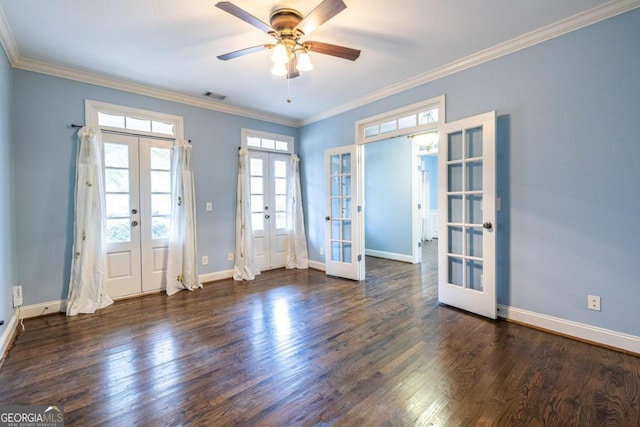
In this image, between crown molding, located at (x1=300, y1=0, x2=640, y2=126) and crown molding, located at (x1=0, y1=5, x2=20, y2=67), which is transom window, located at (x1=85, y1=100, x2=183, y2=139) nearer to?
crown molding, located at (x1=0, y1=5, x2=20, y2=67)

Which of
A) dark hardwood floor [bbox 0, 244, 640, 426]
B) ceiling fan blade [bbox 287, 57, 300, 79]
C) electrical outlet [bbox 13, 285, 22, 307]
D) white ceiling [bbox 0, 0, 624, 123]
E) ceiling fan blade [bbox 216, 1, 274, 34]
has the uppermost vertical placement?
Answer: white ceiling [bbox 0, 0, 624, 123]

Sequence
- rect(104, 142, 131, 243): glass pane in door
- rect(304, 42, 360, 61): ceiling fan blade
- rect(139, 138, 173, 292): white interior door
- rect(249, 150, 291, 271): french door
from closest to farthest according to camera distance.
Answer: rect(304, 42, 360, 61): ceiling fan blade
rect(104, 142, 131, 243): glass pane in door
rect(139, 138, 173, 292): white interior door
rect(249, 150, 291, 271): french door

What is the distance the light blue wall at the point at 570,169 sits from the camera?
228 centimetres

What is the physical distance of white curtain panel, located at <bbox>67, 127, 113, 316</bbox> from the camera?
3219 millimetres

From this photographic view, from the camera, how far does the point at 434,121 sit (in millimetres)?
3561

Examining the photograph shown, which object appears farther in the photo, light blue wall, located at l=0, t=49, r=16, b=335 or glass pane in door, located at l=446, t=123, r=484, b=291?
glass pane in door, located at l=446, t=123, r=484, b=291

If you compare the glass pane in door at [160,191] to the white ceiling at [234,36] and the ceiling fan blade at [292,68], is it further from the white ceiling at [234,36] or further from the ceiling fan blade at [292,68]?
the ceiling fan blade at [292,68]

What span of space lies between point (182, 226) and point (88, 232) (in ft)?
3.47

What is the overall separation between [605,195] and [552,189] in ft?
1.17

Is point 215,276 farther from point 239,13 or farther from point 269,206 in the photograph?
point 239,13

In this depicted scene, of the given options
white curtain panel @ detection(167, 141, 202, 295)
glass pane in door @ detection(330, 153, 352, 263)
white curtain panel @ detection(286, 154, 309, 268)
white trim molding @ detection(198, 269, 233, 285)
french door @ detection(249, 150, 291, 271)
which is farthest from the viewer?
white curtain panel @ detection(286, 154, 309, 268)

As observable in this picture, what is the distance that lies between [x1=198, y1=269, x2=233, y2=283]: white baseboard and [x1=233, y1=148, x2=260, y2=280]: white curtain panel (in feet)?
0.42

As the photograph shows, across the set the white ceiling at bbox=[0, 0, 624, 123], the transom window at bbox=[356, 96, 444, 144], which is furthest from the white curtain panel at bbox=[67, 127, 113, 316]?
the transom window at bbox=[356, 96, 444, 144]

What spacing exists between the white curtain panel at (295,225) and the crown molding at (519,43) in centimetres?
198
